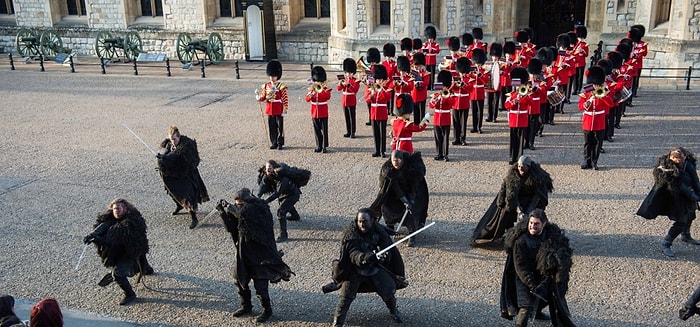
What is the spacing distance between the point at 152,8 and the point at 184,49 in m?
3.19

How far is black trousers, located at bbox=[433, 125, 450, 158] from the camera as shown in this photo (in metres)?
10.6

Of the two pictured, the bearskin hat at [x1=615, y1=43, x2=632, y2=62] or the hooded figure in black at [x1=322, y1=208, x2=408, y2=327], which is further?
the bearskin hat at [x1=615, y1=43, x2=632, y2=62]

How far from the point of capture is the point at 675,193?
713 cm

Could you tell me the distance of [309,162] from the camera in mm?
10961

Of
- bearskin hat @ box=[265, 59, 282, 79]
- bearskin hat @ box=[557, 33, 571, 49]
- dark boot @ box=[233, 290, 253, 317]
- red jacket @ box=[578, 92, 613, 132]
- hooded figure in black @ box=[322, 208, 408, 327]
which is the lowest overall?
dark boot @ box=[233, 290, 253, 317]

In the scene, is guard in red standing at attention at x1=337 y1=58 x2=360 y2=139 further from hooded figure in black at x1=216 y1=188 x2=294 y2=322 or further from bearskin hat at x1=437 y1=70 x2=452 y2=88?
hooded figure in black at x1=216 y1=188 x2=294 y2=322

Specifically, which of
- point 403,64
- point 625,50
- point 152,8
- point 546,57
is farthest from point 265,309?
point 152,8

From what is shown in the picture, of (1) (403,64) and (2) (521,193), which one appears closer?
(2) (521,193)

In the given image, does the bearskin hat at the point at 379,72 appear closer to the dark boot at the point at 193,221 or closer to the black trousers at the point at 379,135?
the black trousers at the point at 379,135

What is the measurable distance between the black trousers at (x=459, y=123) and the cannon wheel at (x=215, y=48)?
1085cm

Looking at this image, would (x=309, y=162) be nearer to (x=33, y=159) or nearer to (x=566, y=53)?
(x=33, y=159)

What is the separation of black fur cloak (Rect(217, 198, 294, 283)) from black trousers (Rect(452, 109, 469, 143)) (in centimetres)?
601

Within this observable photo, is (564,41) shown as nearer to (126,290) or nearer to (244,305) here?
(244,305)

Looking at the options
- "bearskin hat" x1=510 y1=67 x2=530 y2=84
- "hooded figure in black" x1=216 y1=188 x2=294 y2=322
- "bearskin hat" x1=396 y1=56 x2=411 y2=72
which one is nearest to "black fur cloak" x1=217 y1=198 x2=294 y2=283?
"hooded figure in black" x1=216 y1=188 x2=294 y2=322
